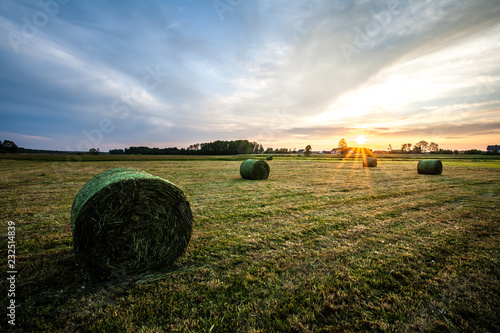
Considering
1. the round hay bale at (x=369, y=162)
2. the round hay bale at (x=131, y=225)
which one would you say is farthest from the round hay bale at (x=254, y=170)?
the round hay bale at (x=369, y=162)

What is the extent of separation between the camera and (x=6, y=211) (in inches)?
289

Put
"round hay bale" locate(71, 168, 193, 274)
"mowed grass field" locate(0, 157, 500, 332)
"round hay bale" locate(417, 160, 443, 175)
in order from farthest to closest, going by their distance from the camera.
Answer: "round hay bale" locate(417, 160, 443, 175), "round hay bale" locate(71, 168, 193, 274), "mowed grass field" locate(0, 157, 500, 332)

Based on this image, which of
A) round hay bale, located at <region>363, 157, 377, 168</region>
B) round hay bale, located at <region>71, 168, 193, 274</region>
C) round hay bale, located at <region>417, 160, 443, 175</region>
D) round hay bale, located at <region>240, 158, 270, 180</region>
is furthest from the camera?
round hay bale, located at <region>363, 157, 377, 168</region>

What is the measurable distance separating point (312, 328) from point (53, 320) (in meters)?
3.37

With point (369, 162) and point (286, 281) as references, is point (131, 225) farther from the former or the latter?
point (369, 162)

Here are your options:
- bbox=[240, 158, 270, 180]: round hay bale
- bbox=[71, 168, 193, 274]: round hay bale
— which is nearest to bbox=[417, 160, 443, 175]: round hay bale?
bbox=[240, 158, 270, 180]: round hay bale

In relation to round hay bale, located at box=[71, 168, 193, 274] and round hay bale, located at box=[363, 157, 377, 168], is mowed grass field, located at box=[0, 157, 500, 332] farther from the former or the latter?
round hay bale, located at box=[363, 157, 377, 168]

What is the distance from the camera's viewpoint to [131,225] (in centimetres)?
408

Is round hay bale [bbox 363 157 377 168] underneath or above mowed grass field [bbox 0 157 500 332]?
above

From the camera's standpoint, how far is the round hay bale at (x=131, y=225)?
12.4ft

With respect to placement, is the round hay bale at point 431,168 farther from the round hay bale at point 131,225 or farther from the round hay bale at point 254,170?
the round hay bale at point 131,225

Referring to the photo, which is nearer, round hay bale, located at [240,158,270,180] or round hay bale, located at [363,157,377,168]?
round hay bale, located at [240,158,270,180]

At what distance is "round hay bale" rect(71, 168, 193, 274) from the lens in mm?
3766

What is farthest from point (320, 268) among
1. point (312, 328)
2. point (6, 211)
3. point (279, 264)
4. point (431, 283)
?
point (6, 211)
